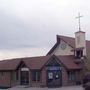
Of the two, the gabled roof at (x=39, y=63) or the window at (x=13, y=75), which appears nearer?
the gabled roof at (x=39, y=63)

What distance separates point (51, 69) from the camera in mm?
47625

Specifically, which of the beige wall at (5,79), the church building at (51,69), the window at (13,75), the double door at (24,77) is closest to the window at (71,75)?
the church building at (51,69)

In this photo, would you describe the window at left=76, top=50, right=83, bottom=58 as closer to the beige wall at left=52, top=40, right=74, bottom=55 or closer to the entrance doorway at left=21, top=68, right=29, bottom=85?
the beige wall at left=52, top=40, right=74, bottom=55

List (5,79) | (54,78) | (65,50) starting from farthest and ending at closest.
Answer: (65,50) < (5,79) < (54,78)

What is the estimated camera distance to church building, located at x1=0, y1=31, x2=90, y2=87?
47125mm

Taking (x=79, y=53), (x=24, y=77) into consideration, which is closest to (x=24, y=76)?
(x=24, y=77)

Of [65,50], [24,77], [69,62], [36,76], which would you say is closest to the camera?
[36,76]

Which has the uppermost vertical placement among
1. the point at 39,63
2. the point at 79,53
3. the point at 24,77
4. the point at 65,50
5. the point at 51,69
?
the point at 65,50

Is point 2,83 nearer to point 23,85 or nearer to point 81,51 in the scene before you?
point 23,85

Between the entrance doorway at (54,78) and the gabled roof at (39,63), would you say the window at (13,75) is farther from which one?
the entrance doorway at (54,78)

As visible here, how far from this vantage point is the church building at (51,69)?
155ft

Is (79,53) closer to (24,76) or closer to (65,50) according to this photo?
(65,50)

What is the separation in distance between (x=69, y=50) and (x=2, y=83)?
12821 millimetres

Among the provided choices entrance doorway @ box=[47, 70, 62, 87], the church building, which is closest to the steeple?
the church building
